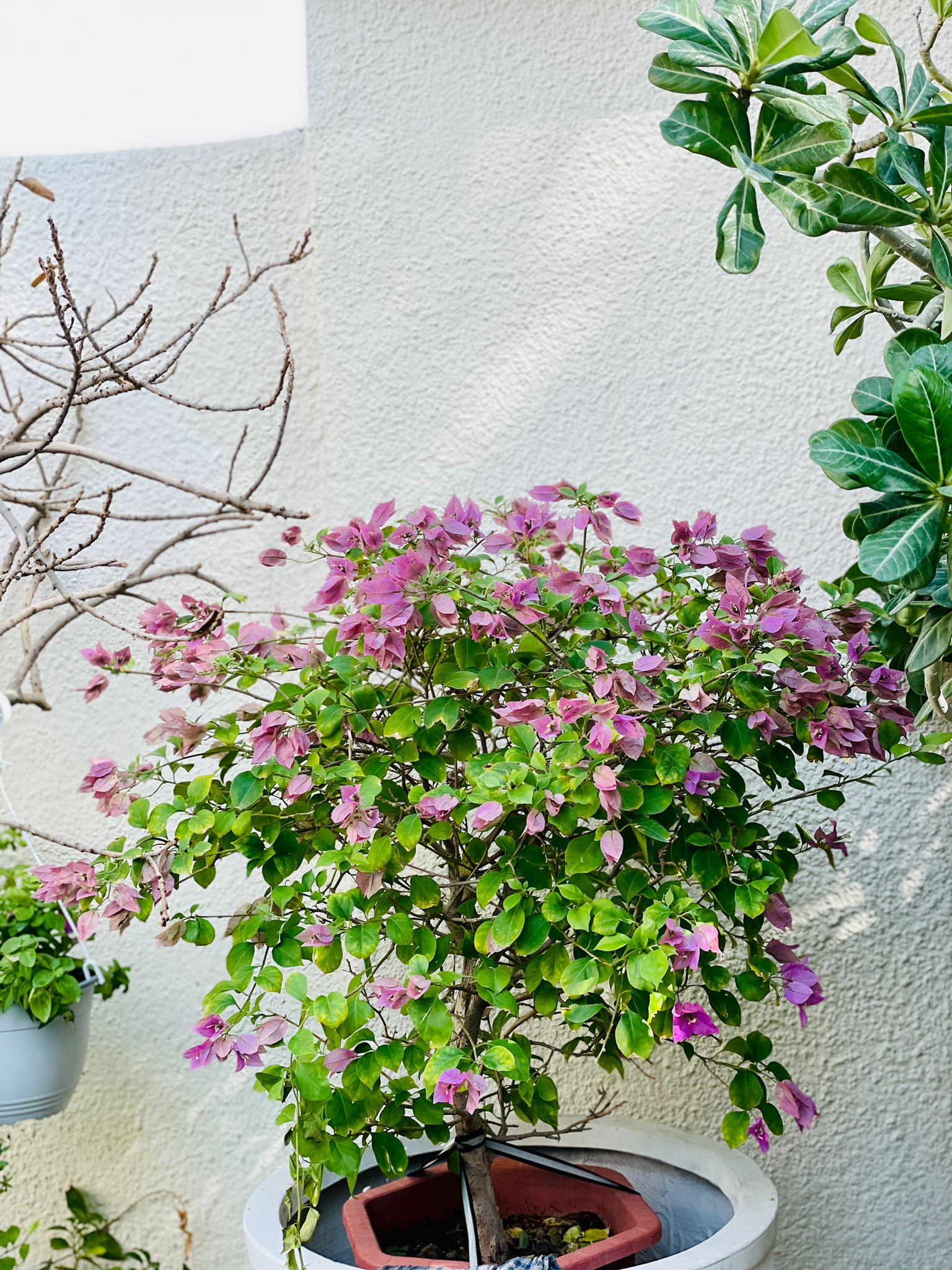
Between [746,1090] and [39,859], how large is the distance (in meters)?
1.20

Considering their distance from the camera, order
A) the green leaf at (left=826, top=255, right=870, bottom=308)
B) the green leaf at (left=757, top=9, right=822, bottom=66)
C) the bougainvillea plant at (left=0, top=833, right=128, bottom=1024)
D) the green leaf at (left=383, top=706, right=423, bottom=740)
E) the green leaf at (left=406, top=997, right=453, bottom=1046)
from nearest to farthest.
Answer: the green leaf at (left=757, top=9, right=822, bottom=66)
the green leaf at (left=406, top=997, right=453, bottom=1046)
the green leaf at (left=383, top=706, right=423, bottom=740)
the green leaf at (left=826, top=255, right=870, bottom=308)
the bougainvillea plant at (left=0, top=833, right=128, bottom=1024)

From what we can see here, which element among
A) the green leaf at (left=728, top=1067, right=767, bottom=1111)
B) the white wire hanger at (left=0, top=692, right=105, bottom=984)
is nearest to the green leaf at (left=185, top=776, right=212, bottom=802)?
the white wire hanger at (left=0, top=692, right=105, bottom=984)

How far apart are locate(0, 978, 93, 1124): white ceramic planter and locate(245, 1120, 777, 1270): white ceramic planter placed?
1.64ft

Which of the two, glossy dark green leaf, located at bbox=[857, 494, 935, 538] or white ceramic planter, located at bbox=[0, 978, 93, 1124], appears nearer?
glossy dark green leaf, located at bbox=[857, 494, 935, 538]

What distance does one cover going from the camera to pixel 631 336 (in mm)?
1839

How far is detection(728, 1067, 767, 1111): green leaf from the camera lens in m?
1.17

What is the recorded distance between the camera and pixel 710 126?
3.23 feet

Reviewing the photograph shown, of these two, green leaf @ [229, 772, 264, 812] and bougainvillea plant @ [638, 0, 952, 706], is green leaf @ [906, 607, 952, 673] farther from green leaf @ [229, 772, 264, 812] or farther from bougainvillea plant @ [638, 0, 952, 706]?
green leaf @ [229, 772, 264, 812]

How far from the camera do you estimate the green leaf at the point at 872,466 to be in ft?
3.43

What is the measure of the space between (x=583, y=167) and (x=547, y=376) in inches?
14.3

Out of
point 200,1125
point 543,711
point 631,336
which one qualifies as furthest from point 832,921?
point 200,1125

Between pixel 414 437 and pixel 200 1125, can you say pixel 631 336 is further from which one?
pixel 200 1125

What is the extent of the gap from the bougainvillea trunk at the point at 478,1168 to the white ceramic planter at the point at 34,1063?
72cm

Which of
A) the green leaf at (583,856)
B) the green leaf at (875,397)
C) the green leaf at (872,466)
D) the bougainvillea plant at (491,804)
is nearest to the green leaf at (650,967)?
the bougainvillea plant at (491,804)
